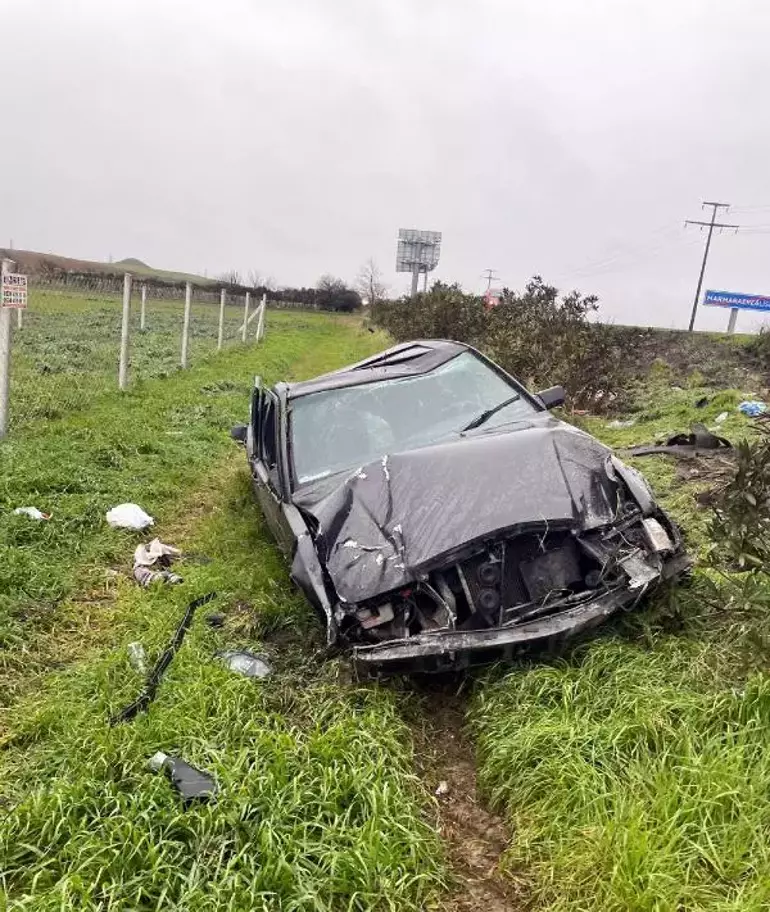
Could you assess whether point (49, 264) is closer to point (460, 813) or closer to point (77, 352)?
point (77, 352)

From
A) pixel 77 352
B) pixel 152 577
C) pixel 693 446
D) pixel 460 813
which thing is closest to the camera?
pixel 460 813

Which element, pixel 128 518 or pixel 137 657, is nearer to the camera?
pixel 137 657

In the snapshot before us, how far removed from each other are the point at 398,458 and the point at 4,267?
531cm

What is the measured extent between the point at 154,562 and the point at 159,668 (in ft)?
5.11

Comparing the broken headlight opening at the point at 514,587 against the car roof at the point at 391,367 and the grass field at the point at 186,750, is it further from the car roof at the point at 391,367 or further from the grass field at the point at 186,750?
the car roof at the point at 391,367

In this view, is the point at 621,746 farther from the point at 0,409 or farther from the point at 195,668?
the point at 0,409

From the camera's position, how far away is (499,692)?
3.24m

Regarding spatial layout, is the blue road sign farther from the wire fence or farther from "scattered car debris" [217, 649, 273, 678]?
"scattered car debris" [217, 649, 273, 678]

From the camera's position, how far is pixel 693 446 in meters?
7.90

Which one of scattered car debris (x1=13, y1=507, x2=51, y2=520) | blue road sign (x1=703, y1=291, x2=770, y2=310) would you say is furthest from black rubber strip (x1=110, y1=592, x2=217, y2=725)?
blue road sign (x1=703, y1=291, x2=770, y2=310)

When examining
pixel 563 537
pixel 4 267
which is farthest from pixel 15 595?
pixel 4 267

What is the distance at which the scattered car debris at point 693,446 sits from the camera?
25.3ft

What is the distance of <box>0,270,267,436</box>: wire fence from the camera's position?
28.4ft

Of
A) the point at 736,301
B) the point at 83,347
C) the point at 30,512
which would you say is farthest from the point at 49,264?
the point at 736,301
